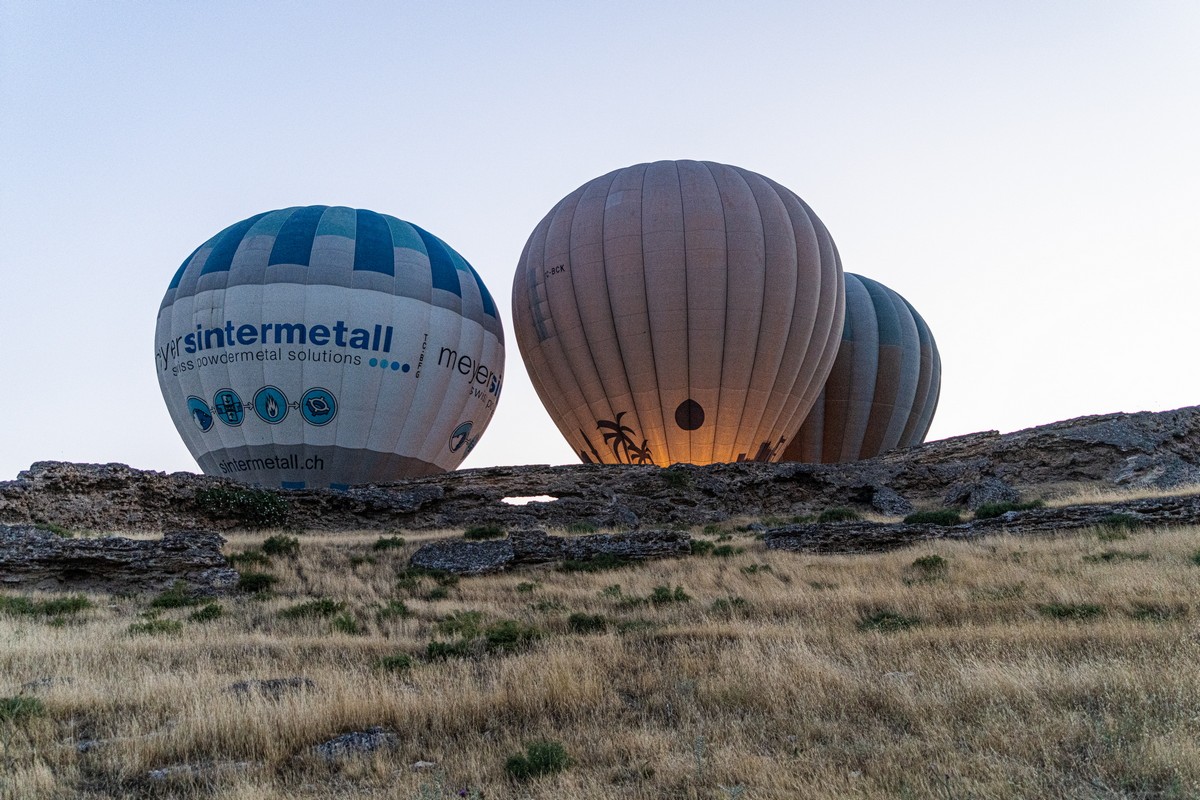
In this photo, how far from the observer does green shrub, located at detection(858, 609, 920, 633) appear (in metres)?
8.55

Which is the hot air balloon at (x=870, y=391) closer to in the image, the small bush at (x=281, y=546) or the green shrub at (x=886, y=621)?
the small bush at (x=281, y=546)

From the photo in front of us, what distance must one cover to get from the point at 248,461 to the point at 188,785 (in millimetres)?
21955

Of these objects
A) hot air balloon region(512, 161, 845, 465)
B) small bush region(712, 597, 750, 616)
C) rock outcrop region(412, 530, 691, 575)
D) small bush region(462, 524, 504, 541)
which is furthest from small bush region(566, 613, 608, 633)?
hot air balloon region(512, 161, 845, 465)

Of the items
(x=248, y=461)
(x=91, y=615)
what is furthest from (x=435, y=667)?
(x=248, y=461)

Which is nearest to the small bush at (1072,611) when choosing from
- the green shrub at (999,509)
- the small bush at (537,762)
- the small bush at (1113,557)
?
the small bush at (1113,557)

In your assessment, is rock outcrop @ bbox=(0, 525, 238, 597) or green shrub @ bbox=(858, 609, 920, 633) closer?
green shrub @ bbox=(858, 609, 920, 633)

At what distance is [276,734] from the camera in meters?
5.68

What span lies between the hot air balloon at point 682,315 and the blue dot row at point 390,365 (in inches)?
178

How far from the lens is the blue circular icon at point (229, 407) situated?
25.2 metres

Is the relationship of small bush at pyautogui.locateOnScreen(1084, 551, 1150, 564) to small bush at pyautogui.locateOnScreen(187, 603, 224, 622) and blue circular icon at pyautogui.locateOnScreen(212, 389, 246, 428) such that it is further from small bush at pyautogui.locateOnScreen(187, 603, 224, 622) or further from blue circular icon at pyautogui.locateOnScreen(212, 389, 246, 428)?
blue circular icon at pyautogui.locateOnScreen(212, 389, 246, 428)

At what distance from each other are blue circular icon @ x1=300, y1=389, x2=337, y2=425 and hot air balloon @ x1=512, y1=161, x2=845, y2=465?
6816 millimetres

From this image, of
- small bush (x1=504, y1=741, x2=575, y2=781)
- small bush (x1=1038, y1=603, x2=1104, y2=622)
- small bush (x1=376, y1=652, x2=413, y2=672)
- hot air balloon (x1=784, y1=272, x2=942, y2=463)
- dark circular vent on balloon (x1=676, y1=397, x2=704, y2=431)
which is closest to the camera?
small bush (x1=504, y1=741, x2=575, y2=781)

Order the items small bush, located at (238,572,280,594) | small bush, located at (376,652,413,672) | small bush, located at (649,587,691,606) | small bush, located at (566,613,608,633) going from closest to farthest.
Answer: small bush, located at (376,652,413,672), small bush, located at (566,613,608,633), small bush, located at (649,587,691,606), small bush, located at (238,572,280,594)

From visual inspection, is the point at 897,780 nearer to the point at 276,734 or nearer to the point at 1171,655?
the point at 1171,655
